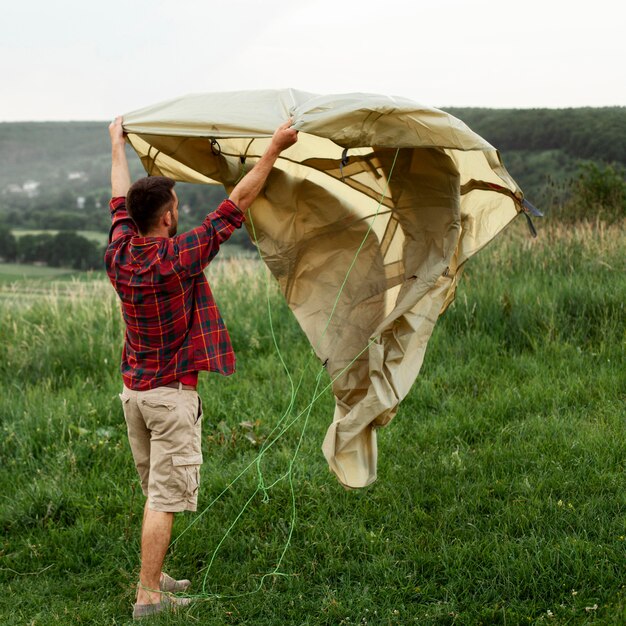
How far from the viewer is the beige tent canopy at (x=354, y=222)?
407cm

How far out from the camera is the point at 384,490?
514 centimetres

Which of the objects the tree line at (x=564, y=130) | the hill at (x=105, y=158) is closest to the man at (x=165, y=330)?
the hill at (x=105, y=158)

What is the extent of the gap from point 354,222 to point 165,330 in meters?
1.37

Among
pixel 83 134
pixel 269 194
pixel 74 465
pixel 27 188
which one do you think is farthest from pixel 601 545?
pixel 83 134

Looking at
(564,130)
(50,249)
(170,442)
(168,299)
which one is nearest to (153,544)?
(170,442)

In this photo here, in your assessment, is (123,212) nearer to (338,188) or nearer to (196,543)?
(338,188)

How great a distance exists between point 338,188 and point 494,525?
2228mm

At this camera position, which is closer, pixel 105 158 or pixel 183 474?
pixel 183 474

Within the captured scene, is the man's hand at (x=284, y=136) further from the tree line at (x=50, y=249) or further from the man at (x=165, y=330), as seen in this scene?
the tree line at (x=50, y=249)

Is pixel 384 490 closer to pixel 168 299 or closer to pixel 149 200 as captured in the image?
pixel 168 299

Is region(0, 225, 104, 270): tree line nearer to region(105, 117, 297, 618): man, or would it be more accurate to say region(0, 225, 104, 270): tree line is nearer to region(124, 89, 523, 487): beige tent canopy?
region(124, 89, 523, 487): beige tent canopy

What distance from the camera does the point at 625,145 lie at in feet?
47.0

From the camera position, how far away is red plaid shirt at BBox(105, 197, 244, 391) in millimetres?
3787

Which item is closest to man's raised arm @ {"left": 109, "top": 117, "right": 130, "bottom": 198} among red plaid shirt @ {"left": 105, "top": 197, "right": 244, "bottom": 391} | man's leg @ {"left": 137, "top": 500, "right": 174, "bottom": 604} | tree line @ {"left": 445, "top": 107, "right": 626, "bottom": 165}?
red plaid shirt @ {"left": 105, "top": 197, "right": 244, "bottom": 391}
